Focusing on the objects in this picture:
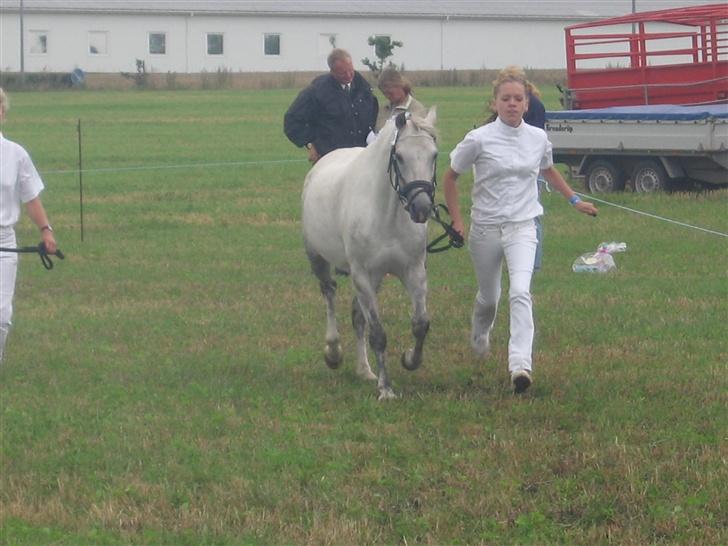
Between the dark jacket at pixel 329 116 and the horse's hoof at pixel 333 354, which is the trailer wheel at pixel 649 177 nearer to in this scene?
the dark jacket at pixel 329 116

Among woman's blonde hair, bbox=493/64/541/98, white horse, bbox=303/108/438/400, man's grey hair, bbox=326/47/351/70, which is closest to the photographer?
white horse, bbox=303/108/438/400

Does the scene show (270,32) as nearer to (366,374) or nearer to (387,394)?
(366,374)

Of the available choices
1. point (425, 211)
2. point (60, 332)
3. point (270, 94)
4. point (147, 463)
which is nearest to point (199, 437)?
point (147, 463)

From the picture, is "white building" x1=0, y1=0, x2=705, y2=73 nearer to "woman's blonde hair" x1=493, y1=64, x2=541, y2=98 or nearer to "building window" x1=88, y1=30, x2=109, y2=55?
"building window" x1=88, y1=30, x2=109, y2=55

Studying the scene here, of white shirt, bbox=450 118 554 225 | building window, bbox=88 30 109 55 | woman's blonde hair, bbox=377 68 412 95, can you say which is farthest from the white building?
white shirt, bbox=450 118 554 225

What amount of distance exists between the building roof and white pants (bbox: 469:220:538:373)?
78953mm

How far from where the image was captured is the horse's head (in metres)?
8.86

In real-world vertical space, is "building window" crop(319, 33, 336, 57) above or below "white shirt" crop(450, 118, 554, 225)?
above

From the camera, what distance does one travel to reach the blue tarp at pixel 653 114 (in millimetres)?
21219

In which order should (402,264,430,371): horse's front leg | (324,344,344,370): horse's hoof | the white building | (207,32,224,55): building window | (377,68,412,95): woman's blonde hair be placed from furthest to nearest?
(207,32,224,55): building window < the white building < (377,68,412,95): woman's blonde hair < (324,344,344,370): horse's hoof < (402,264,430,371): horse's front leg

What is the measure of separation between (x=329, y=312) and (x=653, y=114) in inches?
473

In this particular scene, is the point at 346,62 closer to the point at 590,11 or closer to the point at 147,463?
the point at 147,463

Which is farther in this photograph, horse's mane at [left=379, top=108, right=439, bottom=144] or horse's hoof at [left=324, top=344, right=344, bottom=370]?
horse's hoof at [left=324, top=344, right=344, bottom=370]

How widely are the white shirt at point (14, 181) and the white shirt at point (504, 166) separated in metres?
2.75
